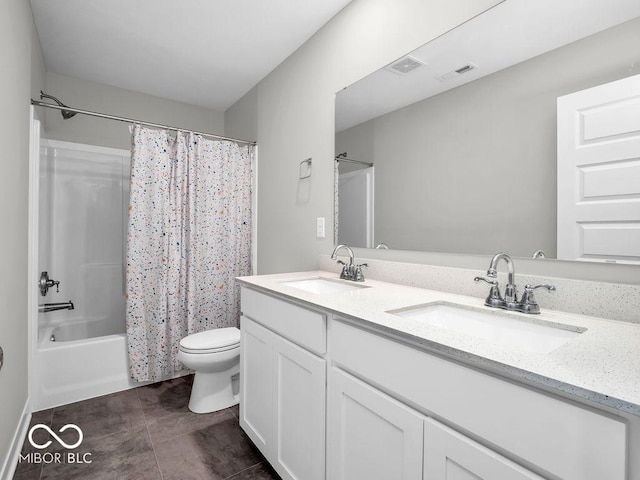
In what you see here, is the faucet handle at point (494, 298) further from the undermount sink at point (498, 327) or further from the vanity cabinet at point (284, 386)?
the vanity cabinet at point (284, 386)

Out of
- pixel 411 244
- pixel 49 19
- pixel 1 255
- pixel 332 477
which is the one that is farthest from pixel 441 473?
pixel 49 19

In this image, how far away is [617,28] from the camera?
3.18ft

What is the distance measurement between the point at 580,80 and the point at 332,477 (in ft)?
5.05

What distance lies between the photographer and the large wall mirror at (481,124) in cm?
105

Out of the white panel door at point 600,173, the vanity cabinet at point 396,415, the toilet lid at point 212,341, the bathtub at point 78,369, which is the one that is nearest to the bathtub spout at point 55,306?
the bathtub at point 78,369

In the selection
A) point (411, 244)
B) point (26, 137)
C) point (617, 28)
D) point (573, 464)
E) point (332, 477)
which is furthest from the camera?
point (26, 137)

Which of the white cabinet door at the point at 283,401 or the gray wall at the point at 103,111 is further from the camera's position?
the gray wall at the point at 103,111

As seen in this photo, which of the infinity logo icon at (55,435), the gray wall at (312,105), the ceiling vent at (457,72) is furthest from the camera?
the infinity logo icon at (55,435)

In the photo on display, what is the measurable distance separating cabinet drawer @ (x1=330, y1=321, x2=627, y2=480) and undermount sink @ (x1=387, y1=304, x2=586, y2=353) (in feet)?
0.65

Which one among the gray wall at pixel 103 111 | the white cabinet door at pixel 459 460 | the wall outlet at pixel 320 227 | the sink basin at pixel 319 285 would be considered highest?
the gray wall at pixel 103 111

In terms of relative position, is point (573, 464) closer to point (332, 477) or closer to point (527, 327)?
point (527, 327)

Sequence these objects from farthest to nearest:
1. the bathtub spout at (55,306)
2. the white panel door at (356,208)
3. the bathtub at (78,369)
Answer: the bathtub spout at (55,306), the bathtub at (78,369), the white panel door at (356,208)

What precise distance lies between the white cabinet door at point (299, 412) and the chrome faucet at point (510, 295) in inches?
25.0

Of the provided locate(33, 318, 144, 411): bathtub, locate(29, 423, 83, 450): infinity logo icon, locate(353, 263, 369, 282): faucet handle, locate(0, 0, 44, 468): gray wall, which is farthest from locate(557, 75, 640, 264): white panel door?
Answer: locate(33, 318, 144, 411): bathtub
